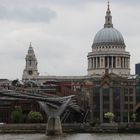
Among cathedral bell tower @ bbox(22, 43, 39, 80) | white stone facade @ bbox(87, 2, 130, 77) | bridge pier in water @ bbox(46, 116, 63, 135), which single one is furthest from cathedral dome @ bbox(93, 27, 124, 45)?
bridge pier in water @ bbox(46, 116, 63, 135)

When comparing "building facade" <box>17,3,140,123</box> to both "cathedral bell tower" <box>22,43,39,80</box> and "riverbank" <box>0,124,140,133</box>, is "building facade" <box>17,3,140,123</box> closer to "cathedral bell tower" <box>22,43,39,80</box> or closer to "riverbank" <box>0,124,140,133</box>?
"cathedral bell tower" <box>22,43,39,80</box>

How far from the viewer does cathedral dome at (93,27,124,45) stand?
617 feet

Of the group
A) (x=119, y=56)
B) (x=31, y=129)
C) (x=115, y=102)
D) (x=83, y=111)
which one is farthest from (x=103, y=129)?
(x=119, y=56)

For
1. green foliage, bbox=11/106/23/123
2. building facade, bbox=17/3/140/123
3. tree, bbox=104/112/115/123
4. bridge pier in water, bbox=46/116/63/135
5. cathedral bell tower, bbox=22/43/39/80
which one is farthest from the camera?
cathedral bell tower, bbox=22/43/39/80

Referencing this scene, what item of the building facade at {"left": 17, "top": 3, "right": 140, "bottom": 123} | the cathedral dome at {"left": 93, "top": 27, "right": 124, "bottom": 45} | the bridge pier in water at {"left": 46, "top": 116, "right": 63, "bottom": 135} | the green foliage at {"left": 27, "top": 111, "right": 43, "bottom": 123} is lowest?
the bridge pier in water at {"left": 46, "top": 116, "right": 63, "bottom": 135}

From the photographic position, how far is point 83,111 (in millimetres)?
138500

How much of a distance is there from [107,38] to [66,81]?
12.9 m

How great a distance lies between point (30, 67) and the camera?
19738 cm

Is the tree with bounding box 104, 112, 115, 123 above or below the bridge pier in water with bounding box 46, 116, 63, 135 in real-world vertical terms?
above

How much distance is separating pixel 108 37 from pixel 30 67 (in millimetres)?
20396

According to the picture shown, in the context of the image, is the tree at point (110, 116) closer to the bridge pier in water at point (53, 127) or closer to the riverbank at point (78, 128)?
the riverbank at point (78, 128)

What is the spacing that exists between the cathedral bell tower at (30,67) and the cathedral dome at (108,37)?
49.9 ft

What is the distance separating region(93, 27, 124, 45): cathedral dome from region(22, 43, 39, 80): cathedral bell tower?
15200 millimetres

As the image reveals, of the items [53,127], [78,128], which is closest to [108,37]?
[78,128]
